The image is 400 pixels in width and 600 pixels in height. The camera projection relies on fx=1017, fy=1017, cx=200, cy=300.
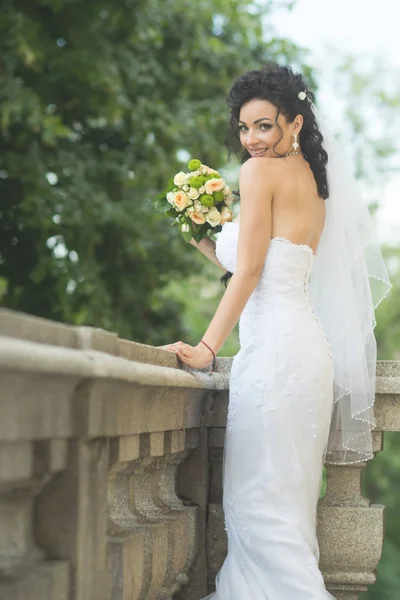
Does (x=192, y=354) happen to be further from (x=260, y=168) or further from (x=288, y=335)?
(x=260, y=168)

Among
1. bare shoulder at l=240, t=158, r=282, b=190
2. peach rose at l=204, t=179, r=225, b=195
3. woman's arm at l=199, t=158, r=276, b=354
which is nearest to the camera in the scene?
woman's arm at l=199, t=158, r=276, b=354

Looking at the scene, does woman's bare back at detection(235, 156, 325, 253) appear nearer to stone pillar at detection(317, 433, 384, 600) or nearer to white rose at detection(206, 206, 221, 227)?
white rose at detection(206, 206, 221, 227)

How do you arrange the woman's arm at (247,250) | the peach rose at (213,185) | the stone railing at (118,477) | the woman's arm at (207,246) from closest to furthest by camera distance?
the stone railing at (118,477) → the woman's arm at (247,250) → the peach rose at (213,185) → the woman's arm at (207,246)

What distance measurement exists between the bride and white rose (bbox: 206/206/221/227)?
0.23m

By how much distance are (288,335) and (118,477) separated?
1.15m

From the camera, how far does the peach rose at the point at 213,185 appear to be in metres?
4.64

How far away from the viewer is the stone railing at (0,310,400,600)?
2094 mm

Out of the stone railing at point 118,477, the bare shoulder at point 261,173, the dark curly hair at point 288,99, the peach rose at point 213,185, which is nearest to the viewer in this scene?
the stone railing at point 118,477

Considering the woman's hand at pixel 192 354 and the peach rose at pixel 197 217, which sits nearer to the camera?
the woman's hand at pixel 192 354

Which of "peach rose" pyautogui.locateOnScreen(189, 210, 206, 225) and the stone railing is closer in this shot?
the stone railing

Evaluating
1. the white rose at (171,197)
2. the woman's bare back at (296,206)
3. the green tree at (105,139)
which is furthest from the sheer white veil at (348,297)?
the green tree at (105,139)

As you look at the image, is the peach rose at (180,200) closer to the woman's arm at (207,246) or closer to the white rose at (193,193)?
the white rose at (193,193)

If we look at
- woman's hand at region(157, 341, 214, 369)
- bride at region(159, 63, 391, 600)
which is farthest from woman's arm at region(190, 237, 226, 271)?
woman's hand at region(157, 341, 214, 369)

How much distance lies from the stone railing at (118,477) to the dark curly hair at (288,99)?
3.09ft
